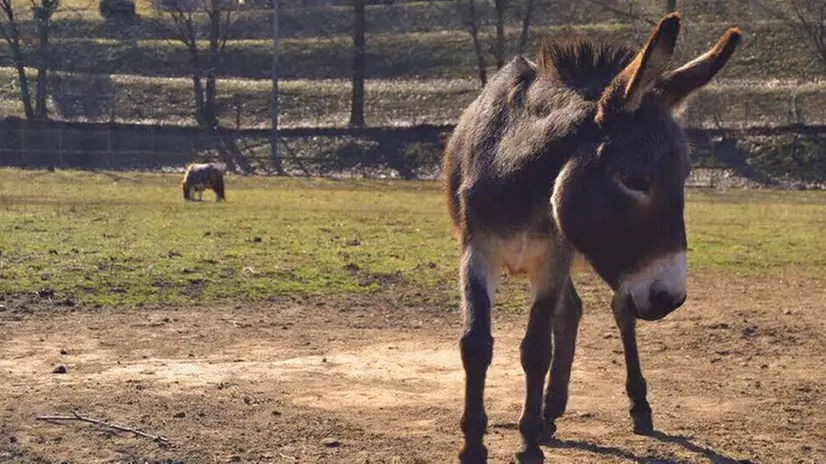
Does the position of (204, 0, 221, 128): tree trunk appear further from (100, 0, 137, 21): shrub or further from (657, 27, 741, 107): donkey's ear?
(657, 27, 741, 107): donkey's ear

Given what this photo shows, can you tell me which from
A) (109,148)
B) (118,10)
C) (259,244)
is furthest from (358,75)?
(259,244)

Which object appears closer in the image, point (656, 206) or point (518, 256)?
point (656, 206)

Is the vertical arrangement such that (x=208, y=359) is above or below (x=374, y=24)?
below

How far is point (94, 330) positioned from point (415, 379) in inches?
126

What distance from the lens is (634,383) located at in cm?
802

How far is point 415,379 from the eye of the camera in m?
9.03

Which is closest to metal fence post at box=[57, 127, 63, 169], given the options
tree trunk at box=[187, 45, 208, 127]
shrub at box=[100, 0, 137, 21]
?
tree trunk at box=[187, 45, 208, 127]

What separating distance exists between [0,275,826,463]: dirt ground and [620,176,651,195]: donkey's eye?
2.02 metres

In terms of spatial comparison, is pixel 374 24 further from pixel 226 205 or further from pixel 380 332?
pixel 380 332

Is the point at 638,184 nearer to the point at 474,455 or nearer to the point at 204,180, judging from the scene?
the point at 474,455

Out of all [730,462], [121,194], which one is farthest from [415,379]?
[121,194]

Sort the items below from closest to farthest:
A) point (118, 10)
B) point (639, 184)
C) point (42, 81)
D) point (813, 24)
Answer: point (639, 184)
point (813, 24)
point (42, 81)
point (118, 10)

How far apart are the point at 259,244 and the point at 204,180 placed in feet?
42.0

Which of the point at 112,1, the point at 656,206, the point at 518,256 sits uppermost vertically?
the point at 112,1
